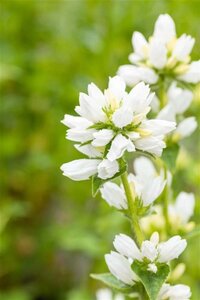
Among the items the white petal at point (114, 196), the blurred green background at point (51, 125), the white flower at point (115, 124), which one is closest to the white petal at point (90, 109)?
the white flower at point (115, 124)

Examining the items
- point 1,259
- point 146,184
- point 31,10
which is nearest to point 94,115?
point 146,184

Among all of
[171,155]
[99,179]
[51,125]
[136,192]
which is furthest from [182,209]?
[51,125]

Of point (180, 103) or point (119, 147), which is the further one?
point (180, 103)

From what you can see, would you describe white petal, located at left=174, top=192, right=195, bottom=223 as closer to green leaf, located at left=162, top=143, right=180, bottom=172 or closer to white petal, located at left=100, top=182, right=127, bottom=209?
green leaf, located at left=162, top=143, right=180, bottom=172

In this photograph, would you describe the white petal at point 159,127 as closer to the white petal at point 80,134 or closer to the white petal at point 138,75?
the white petal at point 80,134

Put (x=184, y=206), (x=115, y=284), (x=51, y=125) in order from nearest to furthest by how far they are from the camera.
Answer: (x=115, y=284)
(x=184, y=206)
(x=51, y=125)

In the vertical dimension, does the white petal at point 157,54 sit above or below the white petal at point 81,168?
above

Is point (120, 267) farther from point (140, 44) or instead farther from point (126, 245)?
point (140, 44)

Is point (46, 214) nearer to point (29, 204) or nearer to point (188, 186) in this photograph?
point (29, 204)
